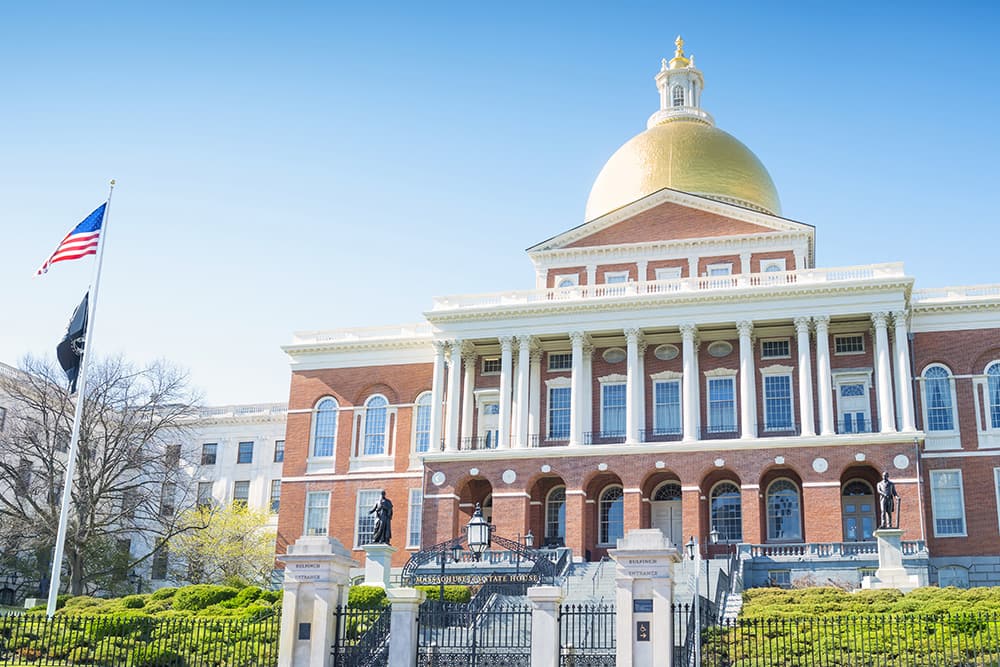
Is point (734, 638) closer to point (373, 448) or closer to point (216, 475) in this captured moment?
point (373, 448)

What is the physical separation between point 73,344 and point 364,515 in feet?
74.0

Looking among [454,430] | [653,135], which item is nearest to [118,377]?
[454,430]

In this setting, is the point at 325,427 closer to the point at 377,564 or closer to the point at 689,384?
the point at 689,384

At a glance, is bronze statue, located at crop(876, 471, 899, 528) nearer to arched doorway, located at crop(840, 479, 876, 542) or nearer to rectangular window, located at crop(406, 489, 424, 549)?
arched doorway, located at crop(840, 479, 876, 542)

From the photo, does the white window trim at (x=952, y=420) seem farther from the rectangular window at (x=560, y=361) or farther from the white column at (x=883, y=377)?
the rectangular window at (x=560, y=361)

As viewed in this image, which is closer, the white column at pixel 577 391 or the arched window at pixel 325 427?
the white column at pixel 577 391

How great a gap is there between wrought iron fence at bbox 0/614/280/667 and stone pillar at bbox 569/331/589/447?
2378 centimetres

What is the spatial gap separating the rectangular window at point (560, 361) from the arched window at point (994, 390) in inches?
708

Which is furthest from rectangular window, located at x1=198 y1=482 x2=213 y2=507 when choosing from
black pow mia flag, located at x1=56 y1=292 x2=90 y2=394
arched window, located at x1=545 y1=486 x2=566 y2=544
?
black pow mia flag, located at x1=56 y1=292 x2=90 y2=394

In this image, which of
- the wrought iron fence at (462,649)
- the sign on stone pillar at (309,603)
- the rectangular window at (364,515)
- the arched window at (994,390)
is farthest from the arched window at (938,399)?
the sign on stone pillar at (309,603)

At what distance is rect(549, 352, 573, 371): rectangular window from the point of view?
5456 cm

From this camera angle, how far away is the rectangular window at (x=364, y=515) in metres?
55.9

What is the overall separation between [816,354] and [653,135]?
16405mm

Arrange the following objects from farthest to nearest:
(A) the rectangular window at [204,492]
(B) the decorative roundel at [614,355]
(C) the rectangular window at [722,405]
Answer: (A) the rectangular window at [204,492], (B) the decorative roundel at [614,355], (C) the rectangular window at [722,405]
